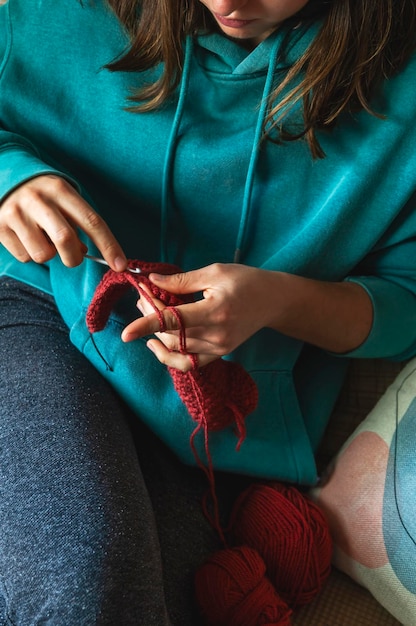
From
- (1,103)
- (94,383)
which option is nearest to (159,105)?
(1,103)

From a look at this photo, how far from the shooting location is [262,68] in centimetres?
82

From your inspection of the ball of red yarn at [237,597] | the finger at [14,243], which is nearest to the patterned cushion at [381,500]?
the ball of red yarn at [237,597]

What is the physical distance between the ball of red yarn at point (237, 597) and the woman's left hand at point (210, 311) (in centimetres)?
29

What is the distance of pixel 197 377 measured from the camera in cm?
75

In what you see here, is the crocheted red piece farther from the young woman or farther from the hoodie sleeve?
the hoodie sleeve

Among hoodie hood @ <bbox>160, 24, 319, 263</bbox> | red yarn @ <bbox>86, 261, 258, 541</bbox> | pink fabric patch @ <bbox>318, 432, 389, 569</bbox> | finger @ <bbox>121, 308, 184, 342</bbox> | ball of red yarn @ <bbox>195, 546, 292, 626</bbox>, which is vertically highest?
hoodie hood @ <bbox>160, 24, 319, 263</bbox>

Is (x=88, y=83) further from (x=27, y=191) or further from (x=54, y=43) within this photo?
(x=27, y=191)

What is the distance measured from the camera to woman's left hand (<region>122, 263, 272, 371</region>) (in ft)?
2.24

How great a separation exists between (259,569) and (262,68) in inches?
24.9

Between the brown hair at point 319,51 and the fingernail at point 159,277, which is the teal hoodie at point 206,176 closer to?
the brown hair at point 319,51

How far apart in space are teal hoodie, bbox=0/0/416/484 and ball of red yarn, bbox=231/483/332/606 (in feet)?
0.19

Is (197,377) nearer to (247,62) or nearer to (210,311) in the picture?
(210,311)

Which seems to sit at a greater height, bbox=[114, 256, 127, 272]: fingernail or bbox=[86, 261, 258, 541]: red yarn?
bbox=[114, 256, 127, 272]: fingernail

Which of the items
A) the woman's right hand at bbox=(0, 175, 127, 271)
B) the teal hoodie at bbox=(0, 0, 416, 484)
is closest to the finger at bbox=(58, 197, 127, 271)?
the woman's right hand at bbox=(0, 175, 127, 271)
